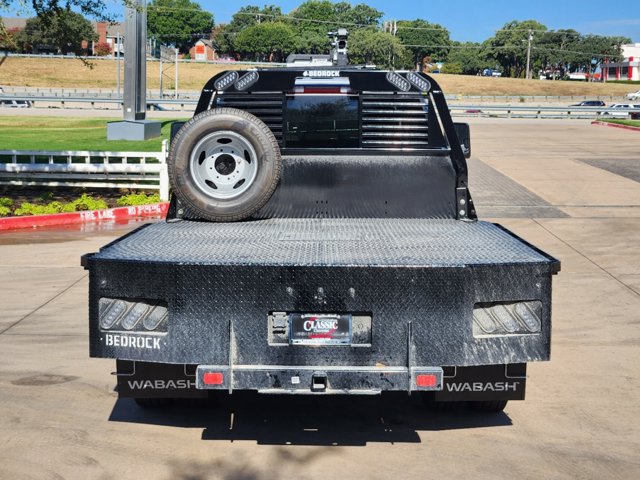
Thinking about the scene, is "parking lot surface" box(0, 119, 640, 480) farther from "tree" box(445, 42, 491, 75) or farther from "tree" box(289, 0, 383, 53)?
"tree" box(289, 0, 383, 53)

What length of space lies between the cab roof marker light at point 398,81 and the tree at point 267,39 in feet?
536

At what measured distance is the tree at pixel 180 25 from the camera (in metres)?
178

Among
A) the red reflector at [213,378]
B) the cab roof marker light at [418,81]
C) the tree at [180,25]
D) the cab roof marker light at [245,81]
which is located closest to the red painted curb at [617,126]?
the cab roof marker light at [418,81]

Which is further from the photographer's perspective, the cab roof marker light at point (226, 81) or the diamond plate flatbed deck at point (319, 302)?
the cab roof marker light at point (226, 81)

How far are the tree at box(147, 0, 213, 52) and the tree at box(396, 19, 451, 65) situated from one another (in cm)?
3860

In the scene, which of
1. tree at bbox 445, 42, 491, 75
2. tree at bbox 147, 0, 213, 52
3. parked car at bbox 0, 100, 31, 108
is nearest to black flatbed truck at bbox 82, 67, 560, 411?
parked car at bbox 0, 100, 31, 108

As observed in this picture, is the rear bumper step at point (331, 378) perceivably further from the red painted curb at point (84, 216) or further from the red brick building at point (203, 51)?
the red brick building at point (203, 51)

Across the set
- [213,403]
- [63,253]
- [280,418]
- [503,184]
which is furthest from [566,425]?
[503,184]

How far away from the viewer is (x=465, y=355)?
4973 mm

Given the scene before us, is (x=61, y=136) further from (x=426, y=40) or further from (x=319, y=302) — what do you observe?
(x=426, y=40)

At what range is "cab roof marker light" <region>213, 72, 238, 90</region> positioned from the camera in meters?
7.16

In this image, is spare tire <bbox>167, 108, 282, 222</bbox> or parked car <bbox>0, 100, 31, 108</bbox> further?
parked car <bbox>0, 100, 31, 108</bbox>

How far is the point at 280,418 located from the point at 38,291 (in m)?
4.62

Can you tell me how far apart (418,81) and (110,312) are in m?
3.24
